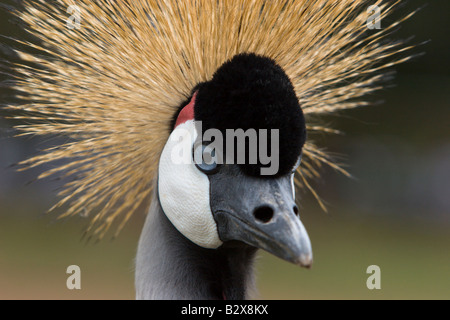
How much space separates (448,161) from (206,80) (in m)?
4.49

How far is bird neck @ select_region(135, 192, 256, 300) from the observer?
1266mm

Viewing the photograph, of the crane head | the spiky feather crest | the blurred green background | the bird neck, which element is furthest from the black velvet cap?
the blurred green background

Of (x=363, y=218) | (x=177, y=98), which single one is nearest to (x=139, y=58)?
(x=177, y=98)

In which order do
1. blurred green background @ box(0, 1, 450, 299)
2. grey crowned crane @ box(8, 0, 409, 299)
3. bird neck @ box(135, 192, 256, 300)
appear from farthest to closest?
1. blurred green background @ box(0, 1, 450, 299)
2. bird neck @ box(135, 192, 256, 300)
3. grey crowned crane @ box(8, 0, 409, 299)

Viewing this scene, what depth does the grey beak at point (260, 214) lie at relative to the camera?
1.04m

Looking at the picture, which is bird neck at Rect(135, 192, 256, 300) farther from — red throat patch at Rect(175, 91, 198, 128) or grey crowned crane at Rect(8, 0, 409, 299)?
red throat patch at Rect(175, 91, 198, 128)

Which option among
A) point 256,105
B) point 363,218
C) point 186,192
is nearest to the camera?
point 256,105

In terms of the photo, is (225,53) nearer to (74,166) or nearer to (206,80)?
(206,80)

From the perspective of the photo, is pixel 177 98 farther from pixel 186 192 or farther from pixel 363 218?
pixel 363 218

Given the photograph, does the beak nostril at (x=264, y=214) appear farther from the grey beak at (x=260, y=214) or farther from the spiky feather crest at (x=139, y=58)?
the spiky feather crest at (x=139, y=58)

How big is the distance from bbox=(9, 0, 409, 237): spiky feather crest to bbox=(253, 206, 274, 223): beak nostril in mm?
330

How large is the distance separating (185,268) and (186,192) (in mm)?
185

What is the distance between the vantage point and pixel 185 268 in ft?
4.18

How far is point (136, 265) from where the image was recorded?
4.49 ft
